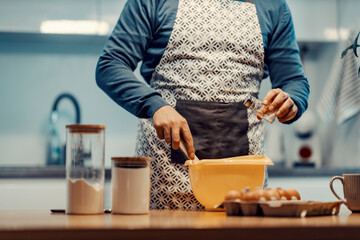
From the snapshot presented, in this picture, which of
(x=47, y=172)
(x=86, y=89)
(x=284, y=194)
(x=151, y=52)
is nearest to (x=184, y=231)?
(x=284, y=194)

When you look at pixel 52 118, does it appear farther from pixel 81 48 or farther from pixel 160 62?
pixel 160 62

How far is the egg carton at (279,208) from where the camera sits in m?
0.94

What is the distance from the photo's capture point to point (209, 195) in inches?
47.2

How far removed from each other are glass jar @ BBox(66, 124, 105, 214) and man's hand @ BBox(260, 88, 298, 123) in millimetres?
445

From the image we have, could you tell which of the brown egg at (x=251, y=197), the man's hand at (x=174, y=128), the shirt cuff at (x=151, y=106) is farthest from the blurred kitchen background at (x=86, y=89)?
the brown egg at (x=251, y=197)

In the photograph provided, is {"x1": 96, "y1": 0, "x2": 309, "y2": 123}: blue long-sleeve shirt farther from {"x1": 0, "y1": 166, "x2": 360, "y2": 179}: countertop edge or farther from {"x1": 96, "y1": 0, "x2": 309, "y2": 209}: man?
{"x1": 0, "y1": 166, "x2": 360, "y2": 179}: countertop edge

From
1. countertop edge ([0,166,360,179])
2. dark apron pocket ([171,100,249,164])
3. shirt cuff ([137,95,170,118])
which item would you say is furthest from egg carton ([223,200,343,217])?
countertop edge ([0,166,360,179])

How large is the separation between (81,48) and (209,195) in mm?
2102

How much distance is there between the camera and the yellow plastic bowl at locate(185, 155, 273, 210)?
118cm

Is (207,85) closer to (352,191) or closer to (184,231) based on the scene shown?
(352,191)

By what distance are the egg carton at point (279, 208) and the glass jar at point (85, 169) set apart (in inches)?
9.8

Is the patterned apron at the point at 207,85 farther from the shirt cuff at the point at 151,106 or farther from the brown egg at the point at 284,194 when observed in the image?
the brown egg at the point at 284,194

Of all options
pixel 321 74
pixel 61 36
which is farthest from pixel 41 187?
pixel 321 74

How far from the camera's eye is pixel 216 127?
1.51 m
